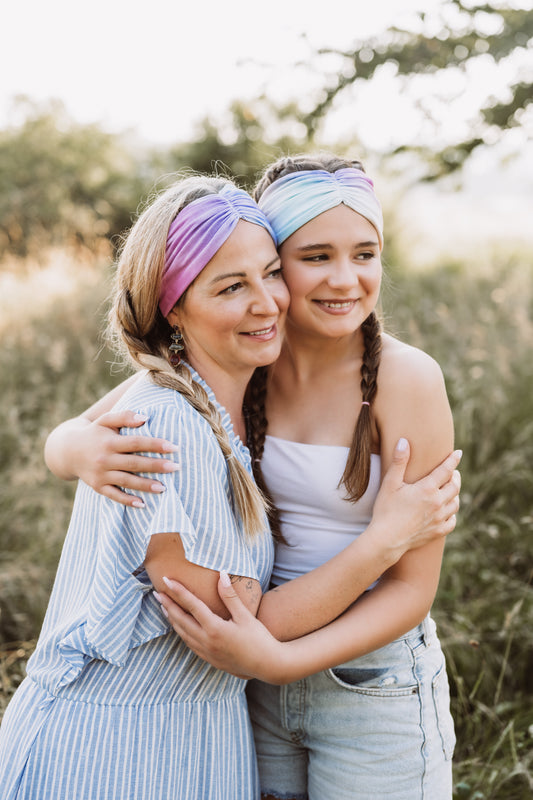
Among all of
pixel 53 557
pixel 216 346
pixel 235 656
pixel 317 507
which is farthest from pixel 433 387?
pixel 53 557

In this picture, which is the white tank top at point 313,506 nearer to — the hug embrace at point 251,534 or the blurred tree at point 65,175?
the hug embrace at point 251,534

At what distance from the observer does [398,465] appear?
1900mm

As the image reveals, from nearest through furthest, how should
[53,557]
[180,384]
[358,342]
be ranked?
[180,384]
[358,342]
[53,557]

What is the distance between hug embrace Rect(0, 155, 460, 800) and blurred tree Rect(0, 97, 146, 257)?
1207cm

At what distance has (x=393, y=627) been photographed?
1.87 m

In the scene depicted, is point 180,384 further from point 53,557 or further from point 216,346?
point 53,557

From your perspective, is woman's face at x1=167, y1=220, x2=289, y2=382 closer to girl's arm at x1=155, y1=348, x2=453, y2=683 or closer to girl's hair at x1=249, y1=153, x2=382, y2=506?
girl's hair at x1=249, y1=153, x2=382, y2=506

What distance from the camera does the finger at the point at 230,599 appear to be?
171 centimetres

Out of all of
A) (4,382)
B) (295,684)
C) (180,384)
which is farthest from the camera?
(4,382)

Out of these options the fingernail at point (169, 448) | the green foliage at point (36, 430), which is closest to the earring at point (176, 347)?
the fingernail at point (169, 448)

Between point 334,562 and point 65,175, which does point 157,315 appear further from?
point 65,175

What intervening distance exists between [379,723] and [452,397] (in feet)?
8.70

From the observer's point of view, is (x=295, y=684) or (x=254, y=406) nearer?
(x=295, y=684)

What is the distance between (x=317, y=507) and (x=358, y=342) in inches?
20.4
